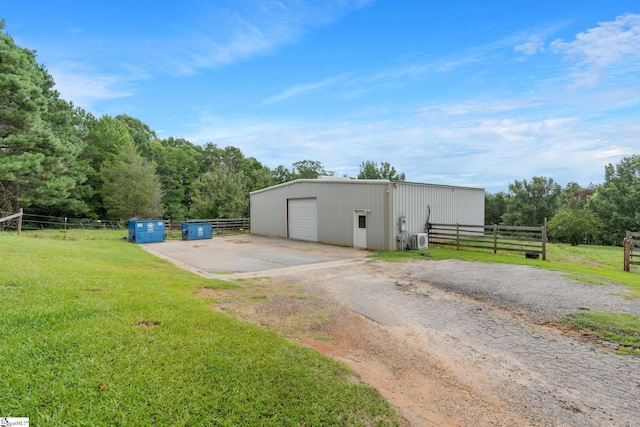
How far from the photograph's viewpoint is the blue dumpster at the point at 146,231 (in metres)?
16.5

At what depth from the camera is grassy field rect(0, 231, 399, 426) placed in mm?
2213

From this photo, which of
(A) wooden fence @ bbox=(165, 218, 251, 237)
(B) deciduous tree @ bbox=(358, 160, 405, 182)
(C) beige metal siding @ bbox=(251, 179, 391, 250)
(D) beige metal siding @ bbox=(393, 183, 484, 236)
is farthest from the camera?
(B) deciduous tree @ bbox=(358, 160, 405, 182)

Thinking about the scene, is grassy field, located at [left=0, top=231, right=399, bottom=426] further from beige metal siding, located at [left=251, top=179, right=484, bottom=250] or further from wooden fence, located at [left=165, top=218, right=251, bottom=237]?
wooden fence, located at [left=165, top=218, right=251, bottom=237]

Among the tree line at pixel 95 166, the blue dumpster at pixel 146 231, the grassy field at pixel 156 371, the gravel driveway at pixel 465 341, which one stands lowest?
the gravel driveway at pixel 465 341

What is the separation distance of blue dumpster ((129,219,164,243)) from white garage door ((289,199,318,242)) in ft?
24.0

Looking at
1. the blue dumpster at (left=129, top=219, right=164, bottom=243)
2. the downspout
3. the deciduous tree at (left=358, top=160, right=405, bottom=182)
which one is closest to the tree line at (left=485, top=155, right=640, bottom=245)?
the deciduous tree at (left=358, top=160, right=405, bottom=182)

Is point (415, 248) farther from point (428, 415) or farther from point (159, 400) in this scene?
point (159, 400)

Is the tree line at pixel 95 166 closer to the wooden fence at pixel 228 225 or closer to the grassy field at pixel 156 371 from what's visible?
the wooden fence at pixel 228 225

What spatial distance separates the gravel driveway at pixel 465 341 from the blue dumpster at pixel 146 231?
1096cm

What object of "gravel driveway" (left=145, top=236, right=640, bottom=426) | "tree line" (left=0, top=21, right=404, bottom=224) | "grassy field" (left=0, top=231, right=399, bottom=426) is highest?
"tree line" (left=0, top=21, right=404, bottom=224)

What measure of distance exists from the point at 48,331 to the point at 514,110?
62.8 feet

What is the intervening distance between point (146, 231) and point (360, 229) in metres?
11.3

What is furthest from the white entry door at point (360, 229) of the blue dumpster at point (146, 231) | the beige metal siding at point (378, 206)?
the blue dumpster at point (146, 231)

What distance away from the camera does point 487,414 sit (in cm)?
263
